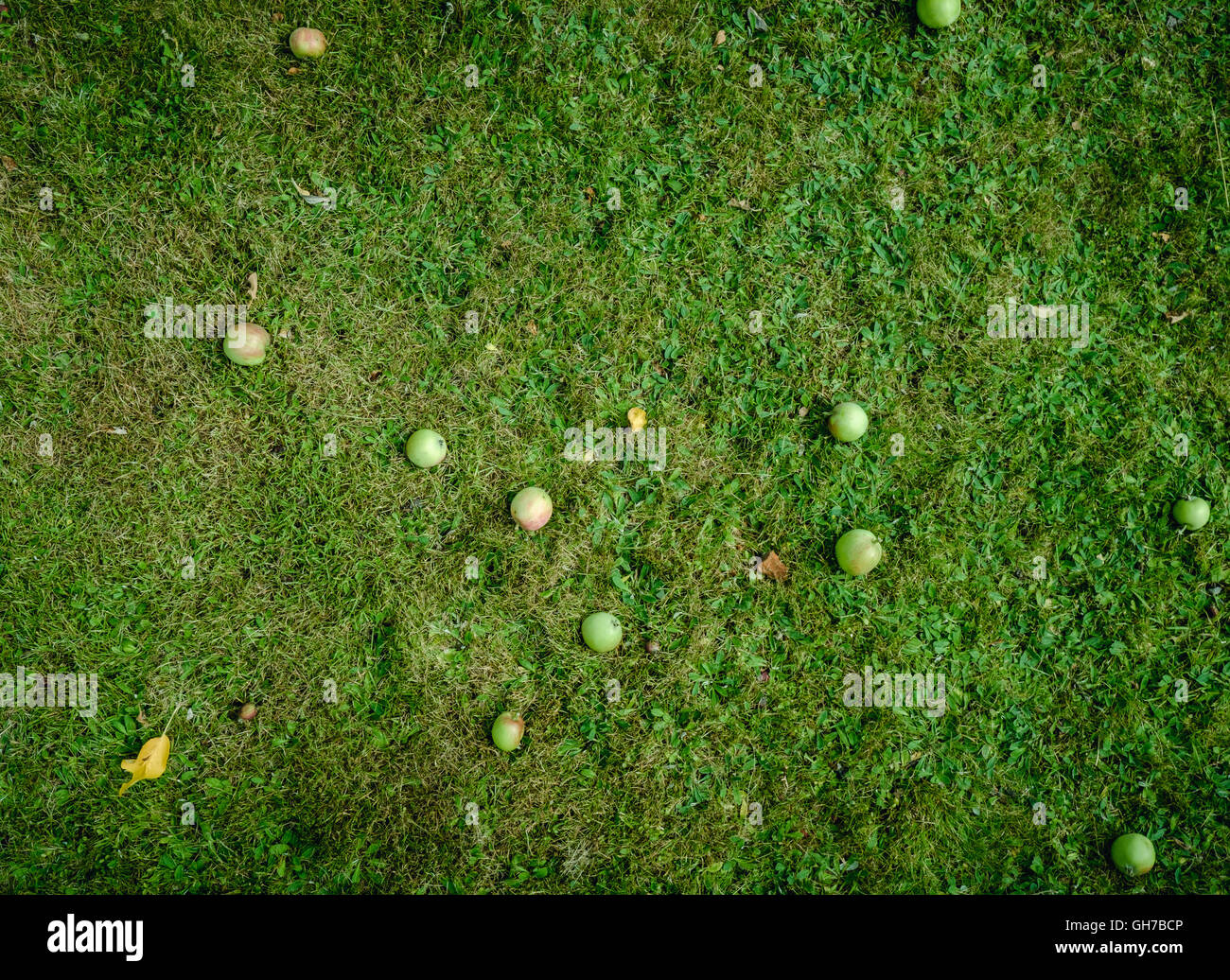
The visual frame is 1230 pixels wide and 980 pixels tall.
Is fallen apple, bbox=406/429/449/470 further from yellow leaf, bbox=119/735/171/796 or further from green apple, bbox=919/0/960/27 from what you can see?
green apple, bbox=919/0/960/27

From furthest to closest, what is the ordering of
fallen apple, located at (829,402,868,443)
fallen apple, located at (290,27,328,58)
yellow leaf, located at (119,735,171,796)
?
fallen apple, located at (290,27,328,58) → fallen apple, located at (829,402,868,443) → yellow leaf, located at (119,735,171,796)

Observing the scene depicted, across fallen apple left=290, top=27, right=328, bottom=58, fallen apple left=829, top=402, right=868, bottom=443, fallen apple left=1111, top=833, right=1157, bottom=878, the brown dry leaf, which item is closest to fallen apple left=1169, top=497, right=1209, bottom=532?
fallen apple left=1111, top=833, right=1157, bottom=878

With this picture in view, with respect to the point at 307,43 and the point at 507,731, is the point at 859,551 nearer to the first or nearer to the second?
the point at 507,731

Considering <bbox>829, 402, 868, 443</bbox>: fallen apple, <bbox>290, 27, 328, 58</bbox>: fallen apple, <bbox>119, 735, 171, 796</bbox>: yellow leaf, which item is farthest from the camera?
<bbox>290, 27, 328, 58</bbox>: fallen apple

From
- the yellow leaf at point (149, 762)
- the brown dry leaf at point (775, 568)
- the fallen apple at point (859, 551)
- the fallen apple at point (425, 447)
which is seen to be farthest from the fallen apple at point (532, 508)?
the yellow leaf at point (149, 762)

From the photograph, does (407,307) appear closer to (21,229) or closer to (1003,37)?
(21,229)

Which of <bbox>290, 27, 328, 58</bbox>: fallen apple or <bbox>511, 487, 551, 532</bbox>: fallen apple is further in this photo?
<bbox>290, 27, 328, 58</bbox>: fallen apple
